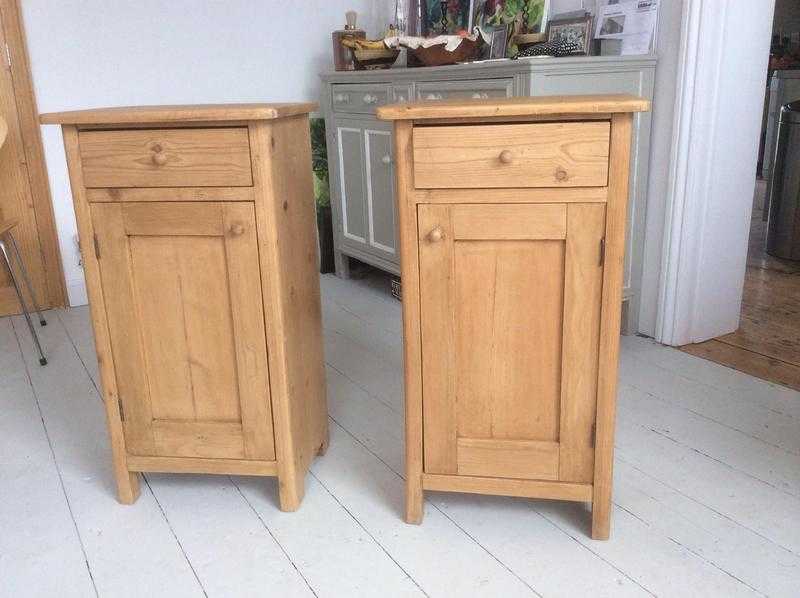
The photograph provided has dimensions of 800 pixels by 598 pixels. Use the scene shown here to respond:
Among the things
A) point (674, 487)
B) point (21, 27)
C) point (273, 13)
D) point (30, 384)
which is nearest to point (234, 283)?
point (674, 487)

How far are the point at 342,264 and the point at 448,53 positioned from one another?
118cm

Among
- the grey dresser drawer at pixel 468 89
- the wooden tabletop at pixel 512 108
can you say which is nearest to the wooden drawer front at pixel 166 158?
the wooden tabletop at pixel 512 108

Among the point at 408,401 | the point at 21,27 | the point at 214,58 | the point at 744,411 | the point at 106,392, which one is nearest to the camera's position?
the point at 408,401

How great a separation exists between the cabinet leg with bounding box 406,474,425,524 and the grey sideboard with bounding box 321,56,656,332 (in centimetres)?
101

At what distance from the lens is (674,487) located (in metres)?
1.66

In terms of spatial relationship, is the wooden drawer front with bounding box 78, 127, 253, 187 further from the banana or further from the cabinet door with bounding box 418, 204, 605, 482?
the banana

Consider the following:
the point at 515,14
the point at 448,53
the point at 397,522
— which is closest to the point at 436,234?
the point at 397,522

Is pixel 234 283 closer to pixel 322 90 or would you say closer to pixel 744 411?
pixel 744 411

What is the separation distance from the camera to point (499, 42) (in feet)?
8.89

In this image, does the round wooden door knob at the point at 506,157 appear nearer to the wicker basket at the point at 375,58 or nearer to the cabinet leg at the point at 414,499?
the cabinet leg at the point at 414,499

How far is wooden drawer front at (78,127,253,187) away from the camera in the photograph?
4.61ft

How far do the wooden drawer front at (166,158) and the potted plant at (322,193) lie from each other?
2018 millimetres

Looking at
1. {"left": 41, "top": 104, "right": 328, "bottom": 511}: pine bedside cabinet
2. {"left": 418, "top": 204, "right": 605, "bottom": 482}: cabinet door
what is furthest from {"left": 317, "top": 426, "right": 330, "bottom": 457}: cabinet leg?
{"left": 418, "top": 204, "right": 605, "bottom": 482}: cabinet door

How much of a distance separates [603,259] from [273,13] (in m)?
2.50
